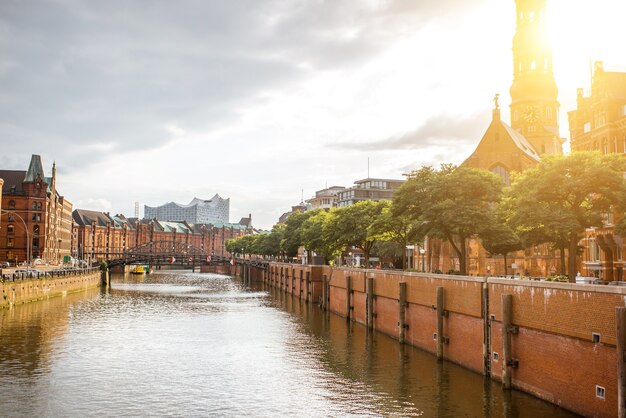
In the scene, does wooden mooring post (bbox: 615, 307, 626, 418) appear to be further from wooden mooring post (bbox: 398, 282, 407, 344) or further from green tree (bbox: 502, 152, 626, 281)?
wooden mooring post (bbox: 398, 282, 407, 344)

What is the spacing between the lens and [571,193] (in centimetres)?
5338

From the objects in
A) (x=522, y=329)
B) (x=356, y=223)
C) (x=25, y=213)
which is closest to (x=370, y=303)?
(x=522, y=329)

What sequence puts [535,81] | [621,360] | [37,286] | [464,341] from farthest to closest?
1. [535,81]
2. [37,286]
3. [464,341]
4. [621,360]

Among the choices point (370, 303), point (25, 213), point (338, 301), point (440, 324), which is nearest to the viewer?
point (440, 324)

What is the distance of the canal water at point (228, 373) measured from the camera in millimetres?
33781

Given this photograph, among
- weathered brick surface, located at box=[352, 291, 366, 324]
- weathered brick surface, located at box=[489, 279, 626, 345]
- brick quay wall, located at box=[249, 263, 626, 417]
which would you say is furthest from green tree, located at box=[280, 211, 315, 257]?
weathered brick surface, located at box=[489, 279, 626, 345]

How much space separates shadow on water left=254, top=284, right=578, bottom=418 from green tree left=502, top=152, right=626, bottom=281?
50.3 ft

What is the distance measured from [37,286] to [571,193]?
77.1 meters

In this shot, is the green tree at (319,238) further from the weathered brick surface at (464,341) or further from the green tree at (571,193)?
the weathered brick surface at (464,341)

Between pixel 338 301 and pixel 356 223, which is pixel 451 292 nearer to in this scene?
pixel 338 301

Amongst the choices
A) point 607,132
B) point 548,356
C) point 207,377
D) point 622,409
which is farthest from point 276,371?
point 607,132

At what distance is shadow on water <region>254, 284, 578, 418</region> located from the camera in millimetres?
32750

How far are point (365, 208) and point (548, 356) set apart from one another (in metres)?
75.6

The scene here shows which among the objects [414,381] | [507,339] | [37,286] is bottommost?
[414,381]
